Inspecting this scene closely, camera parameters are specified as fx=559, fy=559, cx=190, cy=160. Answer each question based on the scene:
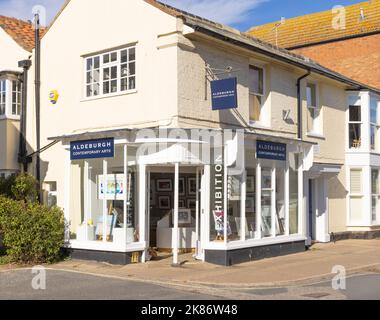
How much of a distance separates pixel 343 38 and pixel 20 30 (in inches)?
655

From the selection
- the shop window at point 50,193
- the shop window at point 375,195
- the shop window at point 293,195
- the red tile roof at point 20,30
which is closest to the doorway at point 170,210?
the shop window at point 293,195

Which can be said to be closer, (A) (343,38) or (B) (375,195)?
(B) (375,195)

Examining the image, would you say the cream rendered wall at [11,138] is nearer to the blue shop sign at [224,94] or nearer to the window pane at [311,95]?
the blue shop sign at [224,94]

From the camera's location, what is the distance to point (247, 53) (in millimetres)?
15633

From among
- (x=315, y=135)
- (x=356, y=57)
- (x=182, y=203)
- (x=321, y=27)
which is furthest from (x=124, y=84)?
(x=321, y=27)

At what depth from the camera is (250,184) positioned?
48.8ft

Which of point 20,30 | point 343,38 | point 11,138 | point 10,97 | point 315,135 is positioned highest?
point 343,38

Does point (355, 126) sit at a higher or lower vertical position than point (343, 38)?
lower

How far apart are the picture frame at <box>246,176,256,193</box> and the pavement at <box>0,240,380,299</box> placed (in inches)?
73.5

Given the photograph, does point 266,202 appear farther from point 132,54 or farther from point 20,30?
point 20,30

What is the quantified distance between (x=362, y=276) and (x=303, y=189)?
17.6 ft

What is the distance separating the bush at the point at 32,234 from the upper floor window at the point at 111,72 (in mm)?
3690

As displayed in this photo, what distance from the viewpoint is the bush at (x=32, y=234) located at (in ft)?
45.2
